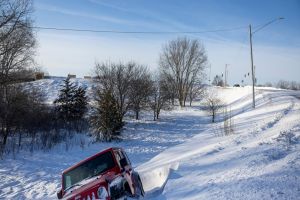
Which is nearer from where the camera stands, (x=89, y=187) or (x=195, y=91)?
(x=89, y=187)

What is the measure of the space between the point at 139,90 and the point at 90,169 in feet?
91.5

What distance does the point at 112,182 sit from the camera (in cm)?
757

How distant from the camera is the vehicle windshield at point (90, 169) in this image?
8.30 meters

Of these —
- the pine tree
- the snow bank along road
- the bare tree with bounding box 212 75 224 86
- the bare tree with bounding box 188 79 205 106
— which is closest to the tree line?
the pine tree

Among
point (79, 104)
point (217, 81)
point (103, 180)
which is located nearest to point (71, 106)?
point (79, 104)

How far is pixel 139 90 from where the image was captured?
3622cm

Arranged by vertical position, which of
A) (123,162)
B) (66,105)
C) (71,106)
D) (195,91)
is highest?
(195,91)

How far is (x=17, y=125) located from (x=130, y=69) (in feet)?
50.1

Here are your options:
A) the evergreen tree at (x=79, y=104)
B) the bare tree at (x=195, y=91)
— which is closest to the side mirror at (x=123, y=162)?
the evergreen tree at (x=79, y=104)

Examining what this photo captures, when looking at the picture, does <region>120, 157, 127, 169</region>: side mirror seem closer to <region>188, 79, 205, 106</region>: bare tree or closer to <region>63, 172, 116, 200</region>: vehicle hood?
<region>63, 172, 116, 200</region>: vehicle hood

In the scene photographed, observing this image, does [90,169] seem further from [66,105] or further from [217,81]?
[217,81]

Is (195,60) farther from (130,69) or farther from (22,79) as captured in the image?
(22,79)

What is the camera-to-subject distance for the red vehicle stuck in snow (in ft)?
24.6

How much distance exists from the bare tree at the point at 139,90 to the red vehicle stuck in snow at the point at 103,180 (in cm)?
2657
